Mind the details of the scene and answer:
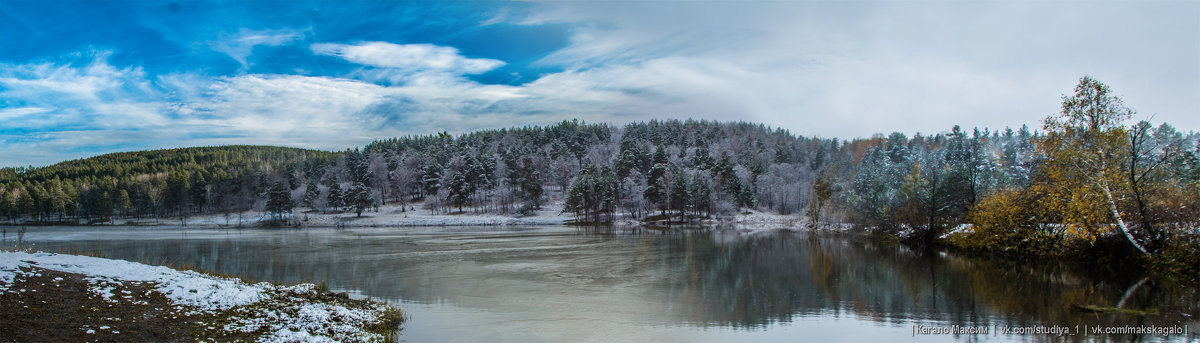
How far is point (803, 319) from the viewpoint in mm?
16328

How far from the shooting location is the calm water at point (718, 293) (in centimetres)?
1472

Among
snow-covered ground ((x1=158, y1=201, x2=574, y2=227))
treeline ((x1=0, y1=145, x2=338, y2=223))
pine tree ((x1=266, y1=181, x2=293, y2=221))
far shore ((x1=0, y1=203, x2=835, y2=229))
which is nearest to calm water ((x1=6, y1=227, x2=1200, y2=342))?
far shore ((x1=0, y1=203, x2=835, y2=229))

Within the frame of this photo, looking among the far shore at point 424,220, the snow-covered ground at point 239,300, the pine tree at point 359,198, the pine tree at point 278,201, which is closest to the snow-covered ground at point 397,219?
the far shore at point 424,220

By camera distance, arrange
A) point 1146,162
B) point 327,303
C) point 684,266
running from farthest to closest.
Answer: point 684,266 < point 1146,162 < point 327,303

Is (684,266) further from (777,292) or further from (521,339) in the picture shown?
(521,339)

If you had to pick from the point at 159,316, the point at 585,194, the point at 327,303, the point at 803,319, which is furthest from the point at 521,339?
the point at 585,194

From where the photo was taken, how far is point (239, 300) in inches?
515

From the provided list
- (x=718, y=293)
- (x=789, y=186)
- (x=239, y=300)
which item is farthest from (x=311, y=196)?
(x=239, y=300)

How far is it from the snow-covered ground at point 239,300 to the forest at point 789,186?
27.0 m

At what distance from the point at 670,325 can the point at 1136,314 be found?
1259 centimetres

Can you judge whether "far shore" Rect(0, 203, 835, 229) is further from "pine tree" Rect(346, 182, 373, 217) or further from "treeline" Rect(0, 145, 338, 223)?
"treeline" Rect(0, 145, 338, 223)

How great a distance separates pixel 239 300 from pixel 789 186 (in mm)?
101238

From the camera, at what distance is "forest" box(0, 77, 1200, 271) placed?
24094 millimetres

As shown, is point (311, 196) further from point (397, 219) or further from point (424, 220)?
point (424, 220)
